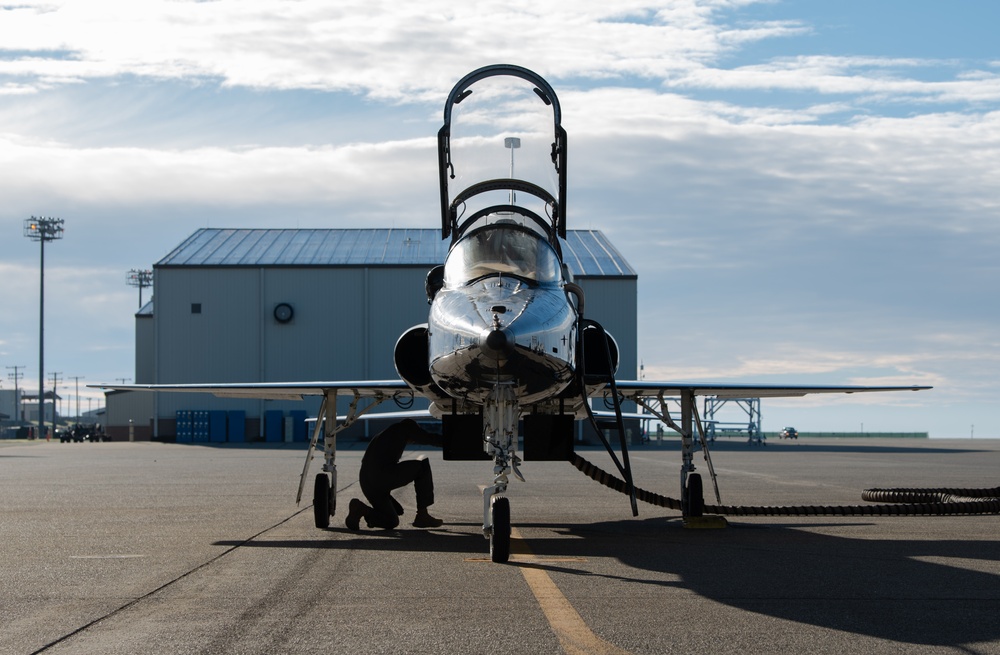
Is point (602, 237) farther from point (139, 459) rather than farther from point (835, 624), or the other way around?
point (835, 624)

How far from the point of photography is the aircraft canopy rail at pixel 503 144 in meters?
13.6

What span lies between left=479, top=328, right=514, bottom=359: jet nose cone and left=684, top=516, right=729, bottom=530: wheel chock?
4.93 metres

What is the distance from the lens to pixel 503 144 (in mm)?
13938

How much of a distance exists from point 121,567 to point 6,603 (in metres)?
1.92

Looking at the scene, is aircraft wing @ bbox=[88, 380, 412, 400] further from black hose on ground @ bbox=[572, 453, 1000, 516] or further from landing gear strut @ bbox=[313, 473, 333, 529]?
black hose on ground @ bbox=[572, 453, 1000, 516]

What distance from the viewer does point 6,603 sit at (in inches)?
299

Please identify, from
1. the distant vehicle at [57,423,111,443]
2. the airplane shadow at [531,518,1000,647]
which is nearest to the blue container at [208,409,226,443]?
the distant vehicle at [57,423,111,443]

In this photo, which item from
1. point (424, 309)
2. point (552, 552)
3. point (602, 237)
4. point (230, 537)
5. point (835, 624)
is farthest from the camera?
point (602, 237)

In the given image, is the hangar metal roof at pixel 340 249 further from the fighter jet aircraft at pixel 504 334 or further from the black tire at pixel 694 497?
the black tire at pixel 694 497

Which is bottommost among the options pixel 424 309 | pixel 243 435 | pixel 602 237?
pixel 243 435

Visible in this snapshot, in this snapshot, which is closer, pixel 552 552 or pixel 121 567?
pixel 121 567

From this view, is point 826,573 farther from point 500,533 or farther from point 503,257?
point 503,257

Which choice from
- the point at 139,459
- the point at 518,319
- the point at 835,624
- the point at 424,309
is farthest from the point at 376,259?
the point at 835,624

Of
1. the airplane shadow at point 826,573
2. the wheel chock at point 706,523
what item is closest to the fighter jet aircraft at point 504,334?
the wheel chock at point 706,523
